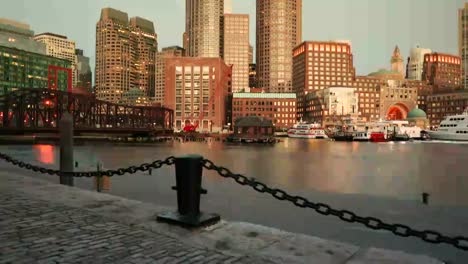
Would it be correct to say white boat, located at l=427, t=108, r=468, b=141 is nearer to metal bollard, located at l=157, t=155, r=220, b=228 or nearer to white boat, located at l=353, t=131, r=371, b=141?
white boat, located at l=353, t=131, r=371, b=141

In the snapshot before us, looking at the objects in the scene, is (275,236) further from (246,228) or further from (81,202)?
(81,202)

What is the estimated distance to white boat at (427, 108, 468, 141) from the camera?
124250mm

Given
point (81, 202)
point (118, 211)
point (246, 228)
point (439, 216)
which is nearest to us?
point (246, 228)

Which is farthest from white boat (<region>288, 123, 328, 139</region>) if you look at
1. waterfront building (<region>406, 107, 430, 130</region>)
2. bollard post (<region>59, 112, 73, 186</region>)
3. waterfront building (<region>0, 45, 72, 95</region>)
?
bollard post (<region>59, 112, 73, 186</region>)

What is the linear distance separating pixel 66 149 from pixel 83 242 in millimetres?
10145

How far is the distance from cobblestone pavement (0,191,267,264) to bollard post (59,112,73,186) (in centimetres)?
684

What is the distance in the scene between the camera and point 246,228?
7.31 meters

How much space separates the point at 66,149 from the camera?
50.6ft

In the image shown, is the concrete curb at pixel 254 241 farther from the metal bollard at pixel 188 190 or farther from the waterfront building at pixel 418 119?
the waterfront building at pixel 418 119

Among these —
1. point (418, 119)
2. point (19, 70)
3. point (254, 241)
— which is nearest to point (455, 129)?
point (418, 119)

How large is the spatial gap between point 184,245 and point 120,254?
1019mm

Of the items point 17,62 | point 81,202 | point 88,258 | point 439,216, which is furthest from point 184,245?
point 17,62

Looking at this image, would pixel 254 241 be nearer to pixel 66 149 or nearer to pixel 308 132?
pixel 66 149

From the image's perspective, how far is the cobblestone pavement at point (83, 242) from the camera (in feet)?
18.2
